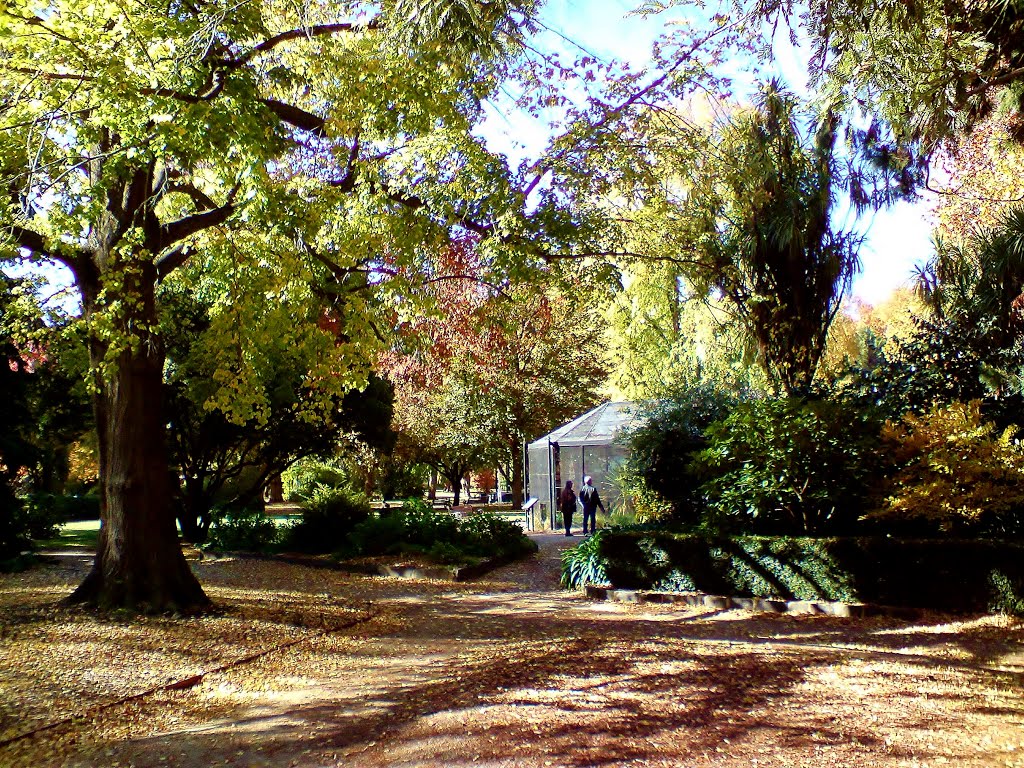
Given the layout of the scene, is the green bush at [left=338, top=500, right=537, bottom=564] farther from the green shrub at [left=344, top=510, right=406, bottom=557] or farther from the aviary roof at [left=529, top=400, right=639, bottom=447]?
the aviary roof at [left=529, top=400, right=639, bottom=447]

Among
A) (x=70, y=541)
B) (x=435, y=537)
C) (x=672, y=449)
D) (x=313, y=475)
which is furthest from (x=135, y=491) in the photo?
(x=313, y=475)

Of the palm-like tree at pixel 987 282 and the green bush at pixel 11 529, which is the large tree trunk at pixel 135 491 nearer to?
the green bush at pixel 11 529

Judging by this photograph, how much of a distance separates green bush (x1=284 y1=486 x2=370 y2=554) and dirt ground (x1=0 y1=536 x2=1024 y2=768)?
582 centimetres

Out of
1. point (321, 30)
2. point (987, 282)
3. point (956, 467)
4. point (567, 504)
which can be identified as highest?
point (321, 30)

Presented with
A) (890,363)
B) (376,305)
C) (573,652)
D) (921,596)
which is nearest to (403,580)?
(376,305)

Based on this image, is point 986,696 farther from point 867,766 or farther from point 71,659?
point 71,659

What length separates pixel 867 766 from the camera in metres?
4.49

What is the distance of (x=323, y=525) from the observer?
16.0m

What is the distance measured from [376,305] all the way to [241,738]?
648 centimetres

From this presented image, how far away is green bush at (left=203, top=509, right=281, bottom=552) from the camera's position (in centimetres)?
1593

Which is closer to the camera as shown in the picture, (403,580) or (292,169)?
(292,169)

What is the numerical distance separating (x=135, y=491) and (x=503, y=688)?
5.31 m

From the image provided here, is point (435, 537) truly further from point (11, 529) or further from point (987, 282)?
point (987, 282)

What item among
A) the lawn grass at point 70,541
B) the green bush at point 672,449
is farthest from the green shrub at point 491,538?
the lawn grass at point 70,541
